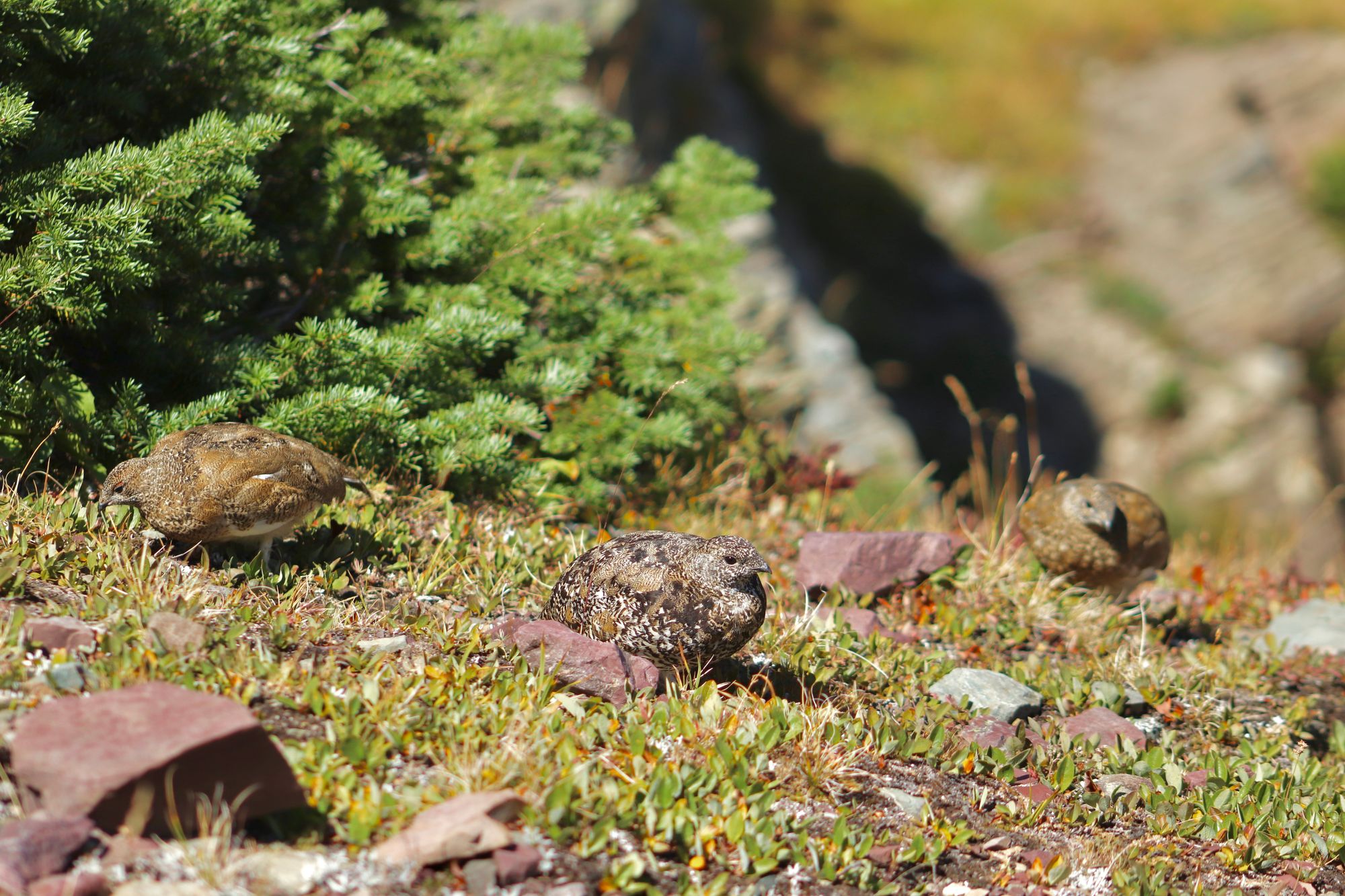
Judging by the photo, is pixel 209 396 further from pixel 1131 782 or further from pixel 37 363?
pixel 1131 782

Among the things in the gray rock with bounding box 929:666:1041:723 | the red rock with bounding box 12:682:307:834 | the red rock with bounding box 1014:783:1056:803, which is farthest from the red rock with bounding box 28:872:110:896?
the gray rock with bounding box 929:666:1041:723

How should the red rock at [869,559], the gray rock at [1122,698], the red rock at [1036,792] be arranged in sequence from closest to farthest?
1. the red rock at [1036,792]
2. the gray rock at [1122,698]
3. the red rock at [869,559]

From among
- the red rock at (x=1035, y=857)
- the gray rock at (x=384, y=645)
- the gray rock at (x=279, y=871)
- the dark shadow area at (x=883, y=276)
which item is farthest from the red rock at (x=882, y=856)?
the dark shadow area at (x=883, y=276)

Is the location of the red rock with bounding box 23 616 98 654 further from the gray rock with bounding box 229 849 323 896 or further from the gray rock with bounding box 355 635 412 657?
the gray rock with bounding box 229 849 323 896

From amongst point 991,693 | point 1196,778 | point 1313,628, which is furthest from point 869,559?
point 1313,628

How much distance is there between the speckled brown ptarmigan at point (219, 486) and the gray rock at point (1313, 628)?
5.75 m

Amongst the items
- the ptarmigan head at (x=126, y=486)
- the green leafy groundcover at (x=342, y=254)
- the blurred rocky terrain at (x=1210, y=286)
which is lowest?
the blurred rocky terrain at (x=1210, y=286)

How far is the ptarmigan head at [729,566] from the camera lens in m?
4.10

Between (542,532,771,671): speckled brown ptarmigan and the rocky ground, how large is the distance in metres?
0.12

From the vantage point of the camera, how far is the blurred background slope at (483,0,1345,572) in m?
17.2

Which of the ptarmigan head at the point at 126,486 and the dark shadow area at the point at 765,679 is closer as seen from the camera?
the ptarmigan head at the point at 126,486

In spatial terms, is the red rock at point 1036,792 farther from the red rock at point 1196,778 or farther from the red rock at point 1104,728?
the red rock at point 1196,778

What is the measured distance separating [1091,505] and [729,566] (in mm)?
2895

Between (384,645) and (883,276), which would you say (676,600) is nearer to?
(384,645)
